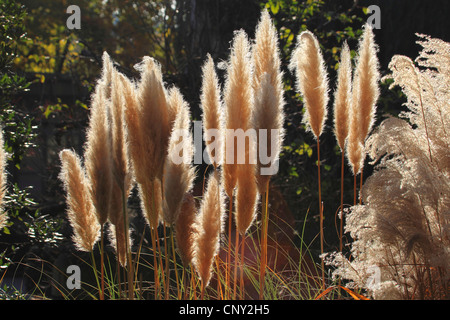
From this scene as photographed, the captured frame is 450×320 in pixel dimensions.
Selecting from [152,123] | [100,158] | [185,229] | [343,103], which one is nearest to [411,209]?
[343,103]

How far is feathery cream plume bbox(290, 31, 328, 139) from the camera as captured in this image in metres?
2.14

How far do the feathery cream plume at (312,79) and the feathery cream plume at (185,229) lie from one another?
764 millimetres

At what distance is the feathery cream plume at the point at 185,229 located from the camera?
1730 mm

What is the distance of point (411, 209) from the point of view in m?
1.89

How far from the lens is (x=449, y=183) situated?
190 centimetres

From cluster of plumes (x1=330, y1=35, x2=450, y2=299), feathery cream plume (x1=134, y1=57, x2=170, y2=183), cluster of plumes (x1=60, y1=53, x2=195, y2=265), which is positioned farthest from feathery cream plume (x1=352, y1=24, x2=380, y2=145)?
feathery cream plume (x1=134, y1=57, x2=170, y2=183)

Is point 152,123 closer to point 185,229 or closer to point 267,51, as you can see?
point 185,229

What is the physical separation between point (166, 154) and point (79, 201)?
1.42 feet

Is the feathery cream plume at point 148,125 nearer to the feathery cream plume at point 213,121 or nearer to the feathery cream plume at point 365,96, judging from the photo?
the feathery cream plume at point 213,121

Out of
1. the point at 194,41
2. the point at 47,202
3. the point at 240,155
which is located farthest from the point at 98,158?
the point at 194,41

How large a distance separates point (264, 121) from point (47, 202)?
11.3ft

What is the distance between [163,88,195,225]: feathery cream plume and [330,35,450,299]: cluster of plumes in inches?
28.3

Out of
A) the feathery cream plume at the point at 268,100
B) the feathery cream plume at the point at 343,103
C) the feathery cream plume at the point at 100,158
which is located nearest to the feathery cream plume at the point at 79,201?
the feathery cream plume at the point at 100,158

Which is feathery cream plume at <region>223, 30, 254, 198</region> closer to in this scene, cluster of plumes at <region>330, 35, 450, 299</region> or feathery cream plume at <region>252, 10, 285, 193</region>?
feathery cream plume at <region>252, 10, 285, 193</region>
